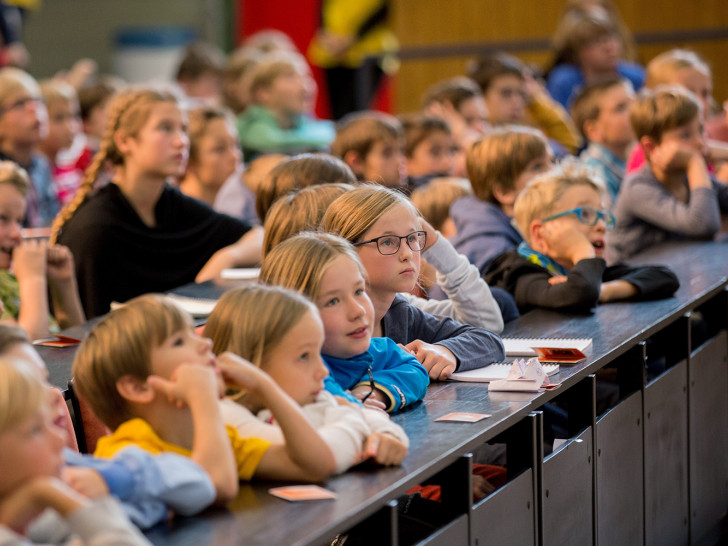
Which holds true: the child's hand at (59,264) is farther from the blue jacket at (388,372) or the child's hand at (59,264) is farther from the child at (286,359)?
the child at (286,359)

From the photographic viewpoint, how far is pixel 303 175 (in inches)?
132

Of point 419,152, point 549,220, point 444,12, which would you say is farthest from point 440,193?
point 444,12

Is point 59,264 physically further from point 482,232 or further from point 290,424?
point 290,424

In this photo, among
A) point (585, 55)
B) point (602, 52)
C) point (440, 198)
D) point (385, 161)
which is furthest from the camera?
point (585, 55)

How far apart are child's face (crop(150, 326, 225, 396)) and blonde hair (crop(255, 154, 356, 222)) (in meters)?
1.61

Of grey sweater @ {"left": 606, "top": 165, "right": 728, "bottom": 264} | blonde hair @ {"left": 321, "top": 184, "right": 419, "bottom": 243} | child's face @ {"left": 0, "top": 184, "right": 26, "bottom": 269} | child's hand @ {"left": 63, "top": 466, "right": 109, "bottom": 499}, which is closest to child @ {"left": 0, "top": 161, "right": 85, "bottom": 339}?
child's face @ {"left": 0, "top": 184, "right": 26, "bottom": 269}

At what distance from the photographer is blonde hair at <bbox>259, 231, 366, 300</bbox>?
2119 mm

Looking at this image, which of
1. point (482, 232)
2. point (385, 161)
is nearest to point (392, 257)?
point (482, 232)


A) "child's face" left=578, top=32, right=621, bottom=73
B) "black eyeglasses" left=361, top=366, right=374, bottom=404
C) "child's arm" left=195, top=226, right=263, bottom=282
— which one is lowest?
"child's arm" left=195, top=226, right=263, bottom=282

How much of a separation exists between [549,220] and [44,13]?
9.60 meters

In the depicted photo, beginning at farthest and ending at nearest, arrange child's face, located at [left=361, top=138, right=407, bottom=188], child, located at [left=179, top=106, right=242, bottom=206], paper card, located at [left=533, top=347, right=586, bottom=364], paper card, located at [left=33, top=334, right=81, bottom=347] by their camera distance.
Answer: child, located at [left=179, top=106, right=242, bottom=206] → child's face, located at [left=361, top=138, right=407, bottom=188] → paper card, located at [left=33, top=334, right=81, bottom=347] → paper card, located at [left=533, top=347, right=586, bottom=364]

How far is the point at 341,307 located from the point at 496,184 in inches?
80.5

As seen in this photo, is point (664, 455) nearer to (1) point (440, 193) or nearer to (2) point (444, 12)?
(1) point (440, 193)

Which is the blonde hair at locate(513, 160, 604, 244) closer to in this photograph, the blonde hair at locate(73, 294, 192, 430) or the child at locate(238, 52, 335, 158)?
the blonde hair at locate(73, 294, 192, 430)
